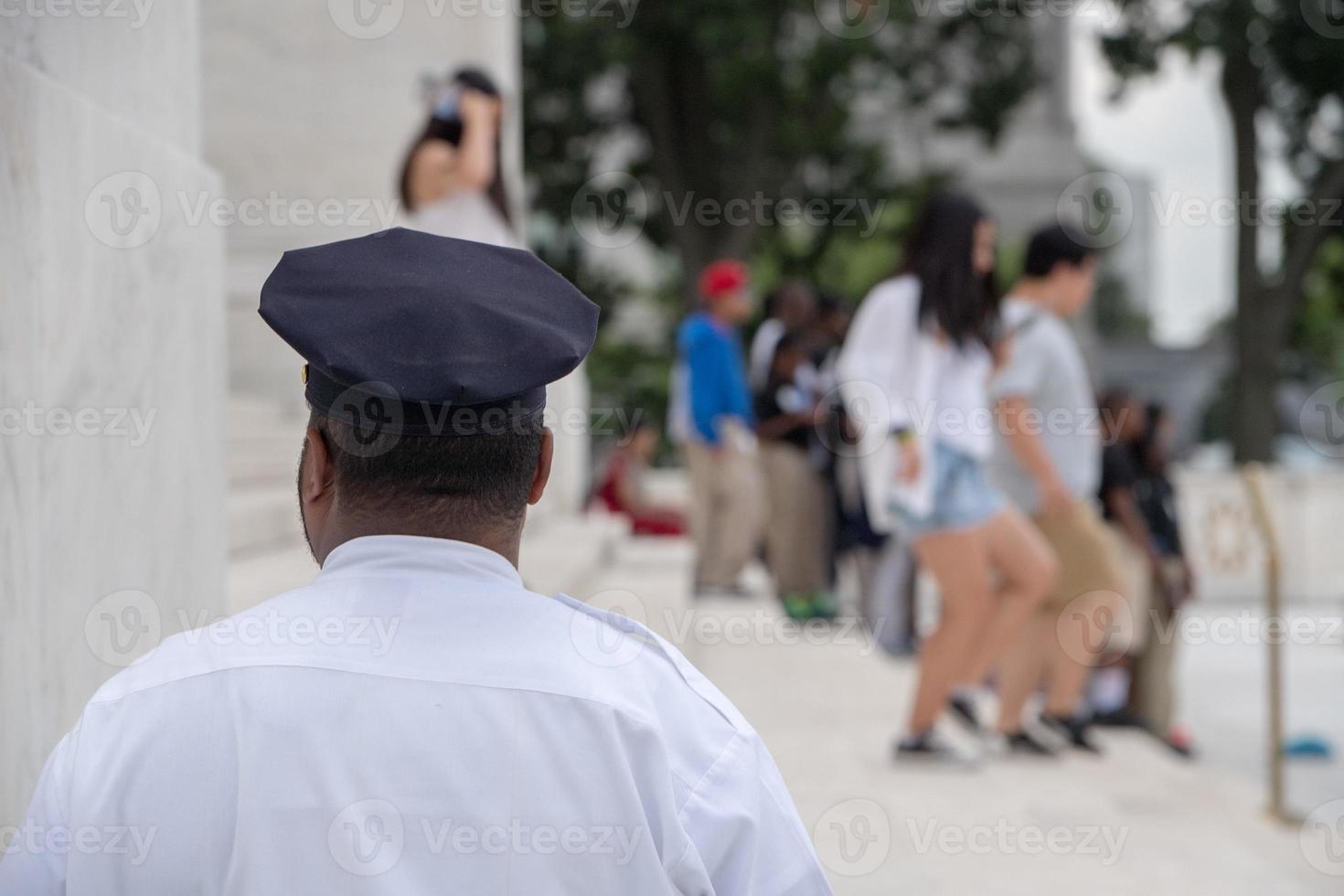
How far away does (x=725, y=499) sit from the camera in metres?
7.97

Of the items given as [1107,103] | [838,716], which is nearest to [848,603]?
[838,716]

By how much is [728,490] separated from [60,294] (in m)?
5.96

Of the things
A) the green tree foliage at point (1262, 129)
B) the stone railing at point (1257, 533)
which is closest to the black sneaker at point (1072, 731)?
the stone railing at point (1257, 533)

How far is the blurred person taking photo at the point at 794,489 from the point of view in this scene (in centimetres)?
822

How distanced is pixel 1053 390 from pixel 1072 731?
1.40 m

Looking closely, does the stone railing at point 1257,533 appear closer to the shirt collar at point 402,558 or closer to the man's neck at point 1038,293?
the man's neck at point 1038,293

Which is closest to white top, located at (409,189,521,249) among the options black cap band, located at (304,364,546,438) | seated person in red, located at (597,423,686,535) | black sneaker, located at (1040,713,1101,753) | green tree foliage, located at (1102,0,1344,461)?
black sneaker, located at (1040,713,1101,753)

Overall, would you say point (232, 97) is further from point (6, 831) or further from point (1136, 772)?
point (6, 831)

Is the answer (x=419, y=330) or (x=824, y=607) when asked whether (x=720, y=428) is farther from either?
(x=419, y=330)

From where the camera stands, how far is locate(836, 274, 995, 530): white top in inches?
190

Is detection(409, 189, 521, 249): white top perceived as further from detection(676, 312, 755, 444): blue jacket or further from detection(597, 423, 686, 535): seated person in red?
detection(597, 423, 686, 535): seated person in red

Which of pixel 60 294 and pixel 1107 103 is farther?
pixel 1107 103

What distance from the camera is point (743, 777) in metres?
1.23

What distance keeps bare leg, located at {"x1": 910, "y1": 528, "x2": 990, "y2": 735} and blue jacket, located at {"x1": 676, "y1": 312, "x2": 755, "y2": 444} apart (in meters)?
2.87
